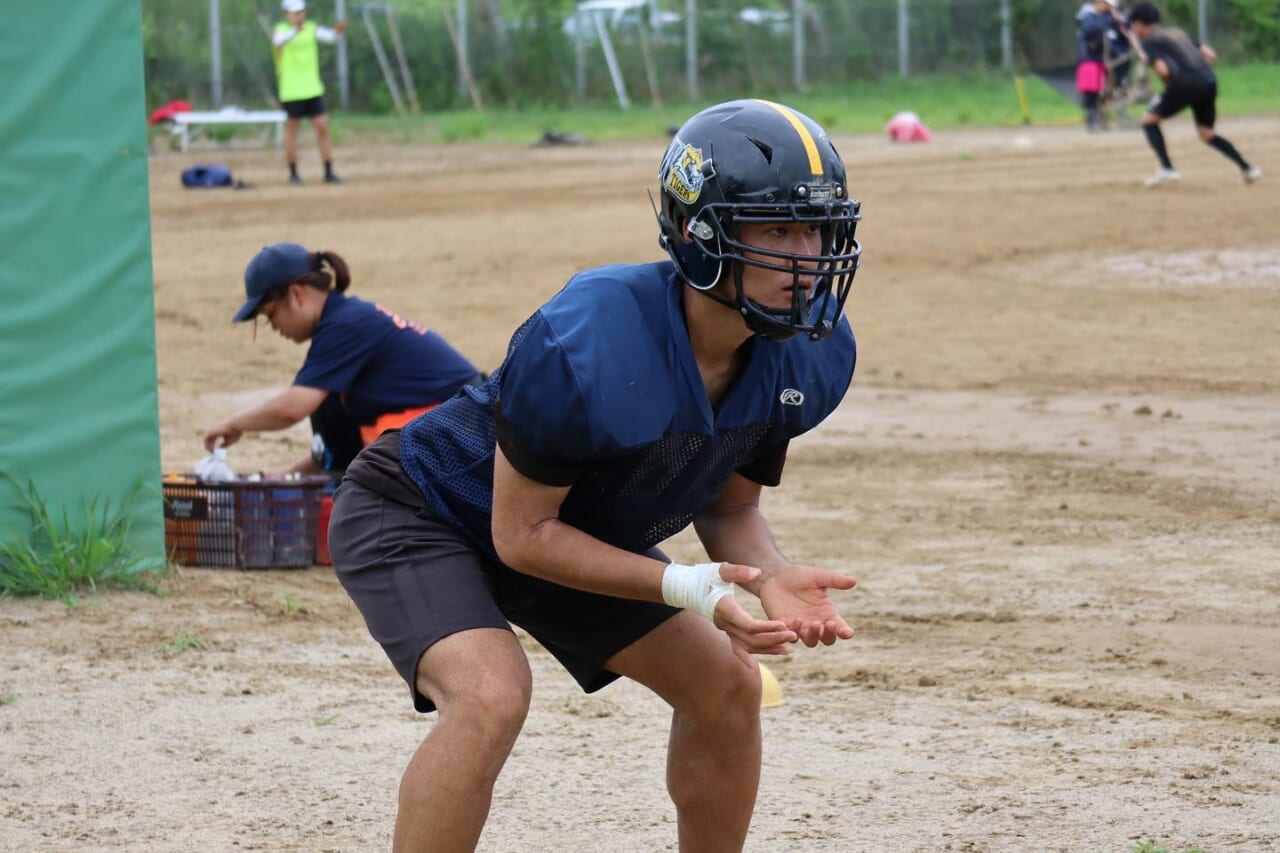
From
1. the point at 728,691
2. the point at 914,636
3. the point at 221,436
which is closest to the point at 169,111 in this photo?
the point at 221,436

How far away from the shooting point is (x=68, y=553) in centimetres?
687

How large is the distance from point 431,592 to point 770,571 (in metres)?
0.67

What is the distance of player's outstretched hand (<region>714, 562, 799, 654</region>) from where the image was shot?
3.13m

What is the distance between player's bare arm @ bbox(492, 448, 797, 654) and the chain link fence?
1315 inches

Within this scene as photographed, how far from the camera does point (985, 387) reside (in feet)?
36.6

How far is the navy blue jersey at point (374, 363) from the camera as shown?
25.0 ft

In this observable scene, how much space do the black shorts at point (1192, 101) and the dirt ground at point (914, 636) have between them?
3936mm

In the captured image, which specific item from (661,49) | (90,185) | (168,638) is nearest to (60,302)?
(90,185)

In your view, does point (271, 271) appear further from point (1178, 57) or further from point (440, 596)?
point (1178, 57)

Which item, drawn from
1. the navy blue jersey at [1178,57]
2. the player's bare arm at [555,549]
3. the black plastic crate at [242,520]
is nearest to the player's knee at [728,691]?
the player's bare arm at [555,549]

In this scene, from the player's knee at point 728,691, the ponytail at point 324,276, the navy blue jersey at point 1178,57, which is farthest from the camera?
the navy blue jersey at point 1178,57

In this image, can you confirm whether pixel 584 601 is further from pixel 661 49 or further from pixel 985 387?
pixel 661 49

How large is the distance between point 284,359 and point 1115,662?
25.3 ft

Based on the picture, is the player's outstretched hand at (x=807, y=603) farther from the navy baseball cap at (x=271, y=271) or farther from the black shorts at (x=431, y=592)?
the navy baseball cap at (x=271, y=271)
